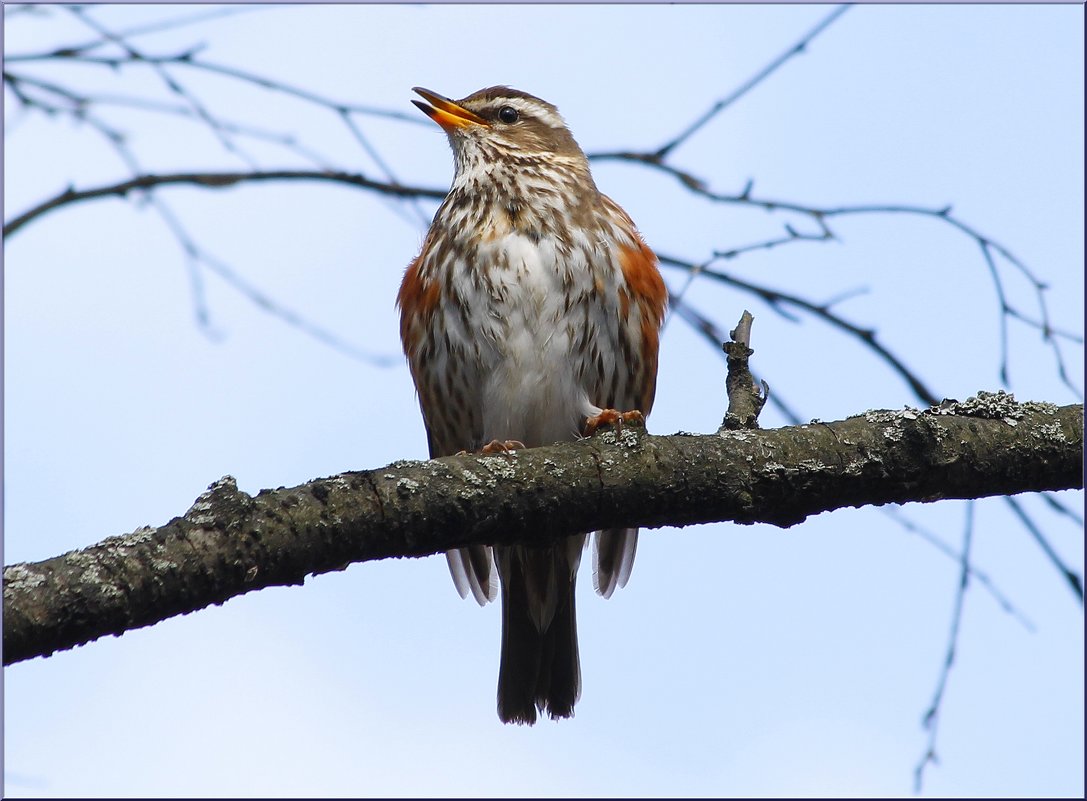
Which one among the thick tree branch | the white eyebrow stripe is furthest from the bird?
the thick tree branch

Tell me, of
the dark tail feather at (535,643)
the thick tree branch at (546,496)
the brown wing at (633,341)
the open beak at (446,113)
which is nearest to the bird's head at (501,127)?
the open beak at (446,113)

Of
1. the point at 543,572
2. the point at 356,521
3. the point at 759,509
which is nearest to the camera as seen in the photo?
the point at 356,521

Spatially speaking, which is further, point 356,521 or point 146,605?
point 356,521

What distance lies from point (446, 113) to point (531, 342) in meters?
1.70

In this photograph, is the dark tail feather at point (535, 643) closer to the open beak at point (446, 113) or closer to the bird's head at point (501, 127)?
the bird's head at point (501, 127)

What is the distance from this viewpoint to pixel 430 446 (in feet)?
18.2

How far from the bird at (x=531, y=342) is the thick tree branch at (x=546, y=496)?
1160 millimetres

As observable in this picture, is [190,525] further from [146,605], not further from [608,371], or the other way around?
[608,371]

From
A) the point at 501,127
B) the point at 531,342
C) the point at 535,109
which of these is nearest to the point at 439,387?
the point at 531,342

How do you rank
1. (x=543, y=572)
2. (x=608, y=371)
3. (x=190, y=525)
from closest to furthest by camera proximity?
(x=190, y=525), (x=608, y=371), (x=543, y=572)

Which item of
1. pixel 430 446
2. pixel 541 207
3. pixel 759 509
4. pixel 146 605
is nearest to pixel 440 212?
pixel 541 207

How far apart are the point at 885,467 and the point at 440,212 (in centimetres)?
286

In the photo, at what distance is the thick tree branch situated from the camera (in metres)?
2.60

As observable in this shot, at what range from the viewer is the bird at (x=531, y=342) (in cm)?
488
